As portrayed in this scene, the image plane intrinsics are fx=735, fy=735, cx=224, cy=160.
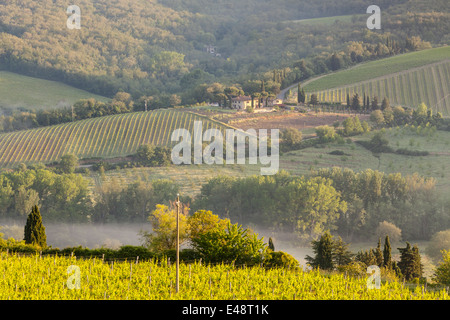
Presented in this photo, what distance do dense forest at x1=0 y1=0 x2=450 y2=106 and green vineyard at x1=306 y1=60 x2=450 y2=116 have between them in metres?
9.04

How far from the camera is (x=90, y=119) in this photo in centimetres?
8394

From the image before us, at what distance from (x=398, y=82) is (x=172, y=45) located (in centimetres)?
9117

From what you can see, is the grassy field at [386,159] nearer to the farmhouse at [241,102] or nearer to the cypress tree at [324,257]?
the farmhouse at [241,102]

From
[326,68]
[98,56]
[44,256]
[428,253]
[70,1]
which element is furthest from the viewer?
[70,1]

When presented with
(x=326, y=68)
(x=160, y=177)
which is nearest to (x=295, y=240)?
(x=160, y=177)

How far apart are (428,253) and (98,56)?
11681 centimetres

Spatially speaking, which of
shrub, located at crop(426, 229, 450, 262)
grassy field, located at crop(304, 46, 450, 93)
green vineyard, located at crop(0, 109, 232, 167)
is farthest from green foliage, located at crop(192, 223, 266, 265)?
grassy field, located at crop(304, 46, 450, 93)

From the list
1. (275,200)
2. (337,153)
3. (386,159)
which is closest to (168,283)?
(275,200)

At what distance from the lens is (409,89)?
96688 mm

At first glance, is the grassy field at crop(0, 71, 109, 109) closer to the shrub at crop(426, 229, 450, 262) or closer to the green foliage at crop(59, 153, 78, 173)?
the green foliage at crop(59, 153, 78, 173)

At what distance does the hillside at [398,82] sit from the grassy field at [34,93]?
40372mm

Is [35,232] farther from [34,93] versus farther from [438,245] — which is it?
[34,93]
